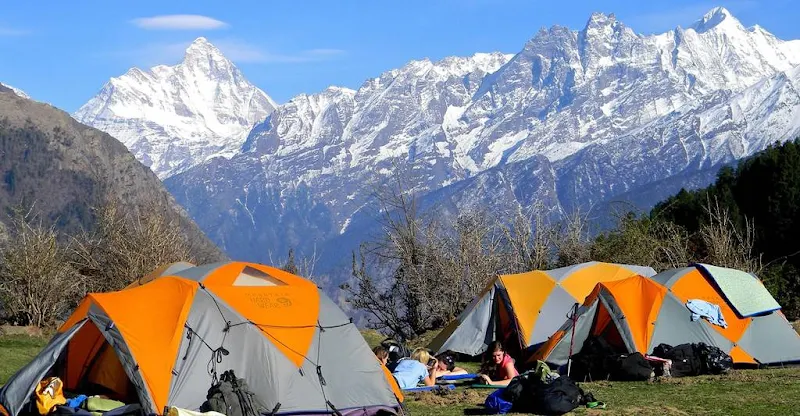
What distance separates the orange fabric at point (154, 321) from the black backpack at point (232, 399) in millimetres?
732

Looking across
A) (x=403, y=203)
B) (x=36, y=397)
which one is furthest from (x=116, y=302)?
(x=403, y=203)

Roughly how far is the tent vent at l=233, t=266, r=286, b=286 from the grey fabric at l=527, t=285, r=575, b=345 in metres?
8.34

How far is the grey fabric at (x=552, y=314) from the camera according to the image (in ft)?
78.1

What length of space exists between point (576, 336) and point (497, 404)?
526 centimetres

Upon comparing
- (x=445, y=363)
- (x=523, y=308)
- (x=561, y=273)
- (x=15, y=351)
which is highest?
(x=561, y=273)

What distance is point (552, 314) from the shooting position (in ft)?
79.4

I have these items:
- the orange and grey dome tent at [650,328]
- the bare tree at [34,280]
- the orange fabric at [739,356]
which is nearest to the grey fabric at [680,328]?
the orange and grey dome tent at [650,328]

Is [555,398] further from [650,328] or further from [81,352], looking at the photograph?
[81,352]

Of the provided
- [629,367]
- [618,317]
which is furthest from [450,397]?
[618,317]

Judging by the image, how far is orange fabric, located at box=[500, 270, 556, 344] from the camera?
24.1 meters

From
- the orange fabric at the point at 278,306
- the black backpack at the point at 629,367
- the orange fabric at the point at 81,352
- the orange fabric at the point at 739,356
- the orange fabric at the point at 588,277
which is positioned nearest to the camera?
the orange fabric at the point at 278,306

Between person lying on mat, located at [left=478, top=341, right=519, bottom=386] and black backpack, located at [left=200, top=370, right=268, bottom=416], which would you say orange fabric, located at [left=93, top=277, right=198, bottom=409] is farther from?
person lying on mat, located at [left=478, top=341, right=519, bottom=386]

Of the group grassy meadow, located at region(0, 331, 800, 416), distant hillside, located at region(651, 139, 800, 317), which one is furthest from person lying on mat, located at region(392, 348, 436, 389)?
distant hillside, located at region(651, 139, 800, 317)

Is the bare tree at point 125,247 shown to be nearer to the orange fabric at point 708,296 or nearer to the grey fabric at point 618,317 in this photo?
the grey fabric at point 618,317
